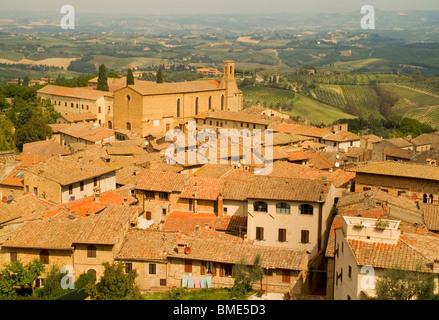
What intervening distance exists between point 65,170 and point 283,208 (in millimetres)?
10666

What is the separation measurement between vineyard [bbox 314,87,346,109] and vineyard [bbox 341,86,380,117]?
3.84 ft

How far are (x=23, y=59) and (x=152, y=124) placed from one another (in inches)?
2984

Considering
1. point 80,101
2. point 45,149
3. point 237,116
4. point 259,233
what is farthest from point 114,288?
point 80,101

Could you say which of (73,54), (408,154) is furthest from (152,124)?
(73,54)

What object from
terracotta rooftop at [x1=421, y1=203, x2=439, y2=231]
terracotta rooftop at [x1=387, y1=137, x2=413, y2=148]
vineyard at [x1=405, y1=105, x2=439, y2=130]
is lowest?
vineyard at [x1=405, y1=105, x2=439, y2=130]

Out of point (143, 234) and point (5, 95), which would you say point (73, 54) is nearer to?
point (5, 95)

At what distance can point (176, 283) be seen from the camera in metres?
15.7

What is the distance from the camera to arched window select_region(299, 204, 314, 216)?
17750 millimetres

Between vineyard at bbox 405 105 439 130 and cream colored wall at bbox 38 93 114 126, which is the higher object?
cream colored wall at bbox 38 93 114 126

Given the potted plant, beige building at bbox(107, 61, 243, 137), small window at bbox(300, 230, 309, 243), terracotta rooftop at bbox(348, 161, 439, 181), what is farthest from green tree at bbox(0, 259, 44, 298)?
beige building at bbox(107, 61, 243, 137)

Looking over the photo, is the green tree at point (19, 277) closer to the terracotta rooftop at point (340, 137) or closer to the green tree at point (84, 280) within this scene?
the green tree at point (84, 280)

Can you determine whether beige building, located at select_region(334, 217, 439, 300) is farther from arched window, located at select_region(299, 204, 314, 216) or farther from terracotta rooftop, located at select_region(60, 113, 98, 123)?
terracotta rooftop, located at select_region(60, 113, 98, 123)

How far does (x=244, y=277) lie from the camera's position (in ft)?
48.3
